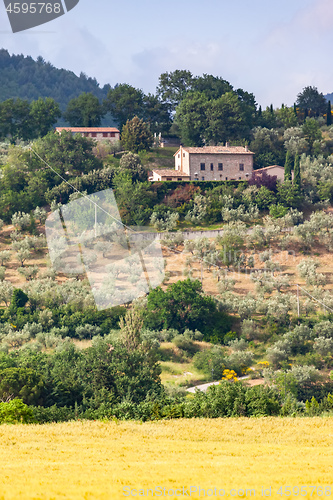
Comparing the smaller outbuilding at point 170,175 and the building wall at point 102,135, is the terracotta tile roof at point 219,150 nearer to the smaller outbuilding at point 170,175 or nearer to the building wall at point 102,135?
the smaller outbuilding at point 170,175

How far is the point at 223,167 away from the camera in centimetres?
5600

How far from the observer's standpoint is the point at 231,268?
4488 centimetres

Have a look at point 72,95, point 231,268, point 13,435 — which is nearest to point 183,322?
point 231,268

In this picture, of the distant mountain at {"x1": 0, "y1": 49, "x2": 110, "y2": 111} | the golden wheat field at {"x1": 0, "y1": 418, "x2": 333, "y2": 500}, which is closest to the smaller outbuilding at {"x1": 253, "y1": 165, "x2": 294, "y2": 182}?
the golden wheat field at {"x1": 0, "y1": 418, "x2": 333, "y2": 500}

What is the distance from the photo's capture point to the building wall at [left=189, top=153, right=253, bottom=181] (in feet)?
182

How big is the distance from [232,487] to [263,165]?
50.3 meters

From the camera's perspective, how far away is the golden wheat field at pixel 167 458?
10938 millimetres

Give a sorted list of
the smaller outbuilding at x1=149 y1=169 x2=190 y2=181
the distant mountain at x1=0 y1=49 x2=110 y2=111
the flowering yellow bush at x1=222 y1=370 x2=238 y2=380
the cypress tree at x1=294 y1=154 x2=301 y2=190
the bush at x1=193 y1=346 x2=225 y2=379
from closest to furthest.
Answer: the flowering yellow bush at x1=222 y1=370 x2=238 y2=380
the bush at x1=193 y1=346 x2=225 y2=379
the cypress tree at x1=294 y1=154 x2=301 y2=190
the smaller outbuilding at x1=149 y1=169 x2=190 y2=181
the distant mountain at x1=0 y1=49 x2=110 y2=111

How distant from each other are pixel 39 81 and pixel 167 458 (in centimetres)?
14331

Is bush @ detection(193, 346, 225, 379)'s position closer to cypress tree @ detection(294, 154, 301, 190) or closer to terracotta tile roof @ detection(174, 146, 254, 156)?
cypress tree @ detection(294, 154, 301, 190)

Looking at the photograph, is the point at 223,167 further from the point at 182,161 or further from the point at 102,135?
the point at 102,135

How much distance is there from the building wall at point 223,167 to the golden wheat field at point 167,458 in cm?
3530

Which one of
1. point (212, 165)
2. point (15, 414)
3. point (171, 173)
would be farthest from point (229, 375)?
point (212, 165)

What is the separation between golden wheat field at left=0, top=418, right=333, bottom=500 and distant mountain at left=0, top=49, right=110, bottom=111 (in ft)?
401
